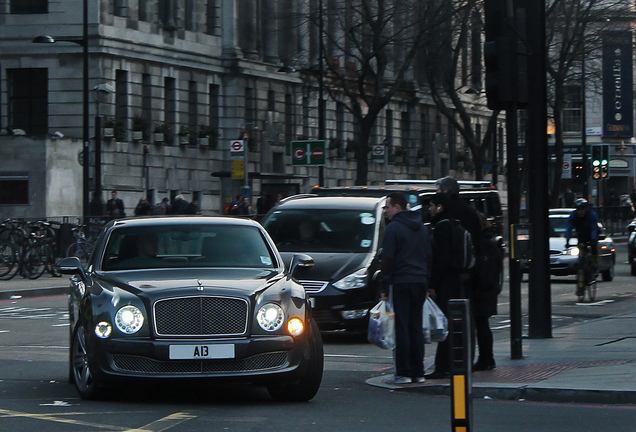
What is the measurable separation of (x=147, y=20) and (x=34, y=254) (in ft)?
A: 82.9

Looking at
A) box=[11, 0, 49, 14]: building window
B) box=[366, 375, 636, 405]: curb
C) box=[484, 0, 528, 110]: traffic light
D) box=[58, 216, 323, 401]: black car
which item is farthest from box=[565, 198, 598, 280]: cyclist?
box=[11, 0, 49, 14]: building window

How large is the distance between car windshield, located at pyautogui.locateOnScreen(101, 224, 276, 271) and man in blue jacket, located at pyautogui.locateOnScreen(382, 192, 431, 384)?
106 centimetres

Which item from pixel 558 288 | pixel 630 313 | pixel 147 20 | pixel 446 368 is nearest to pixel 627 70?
pixel 147 20

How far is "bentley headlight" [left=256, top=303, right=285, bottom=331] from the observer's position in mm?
10414

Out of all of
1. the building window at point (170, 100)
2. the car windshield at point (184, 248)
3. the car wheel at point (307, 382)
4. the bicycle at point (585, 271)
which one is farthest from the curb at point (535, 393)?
the building window at point (170, 100)

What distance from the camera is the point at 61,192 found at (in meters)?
46.5

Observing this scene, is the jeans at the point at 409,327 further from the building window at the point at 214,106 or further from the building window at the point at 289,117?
the building window at the point at 289,117

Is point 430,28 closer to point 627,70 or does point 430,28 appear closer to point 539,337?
point 539,337

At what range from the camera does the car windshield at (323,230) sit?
1731 centimetres

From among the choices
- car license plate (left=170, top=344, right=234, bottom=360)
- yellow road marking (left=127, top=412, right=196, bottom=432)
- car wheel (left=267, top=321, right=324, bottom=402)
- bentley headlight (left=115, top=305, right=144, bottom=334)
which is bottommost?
yellow road marking (left=127, top=412, right=196, bottom=432)

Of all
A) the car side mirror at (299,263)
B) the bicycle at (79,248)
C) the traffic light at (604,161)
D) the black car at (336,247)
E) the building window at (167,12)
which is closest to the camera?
the car side mirror at (299,263)

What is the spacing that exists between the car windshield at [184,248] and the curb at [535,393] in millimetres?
1674

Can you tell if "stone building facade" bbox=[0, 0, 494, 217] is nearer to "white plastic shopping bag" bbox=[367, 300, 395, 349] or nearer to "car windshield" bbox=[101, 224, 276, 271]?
"white plastic shopping bag" bbox=[367, 300, 395, 349]

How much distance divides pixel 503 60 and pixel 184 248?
3.85m
